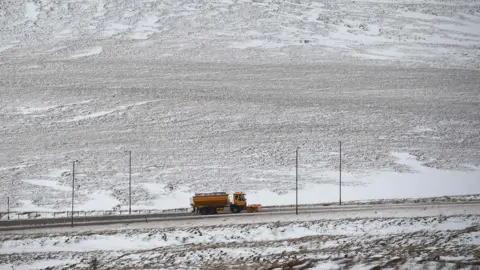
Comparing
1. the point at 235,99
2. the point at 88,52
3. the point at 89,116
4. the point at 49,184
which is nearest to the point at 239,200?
the point at 49,184

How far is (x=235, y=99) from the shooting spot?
327 ft

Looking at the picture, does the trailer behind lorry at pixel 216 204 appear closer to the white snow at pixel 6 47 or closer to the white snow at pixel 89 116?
the white snow at pixel 89 116

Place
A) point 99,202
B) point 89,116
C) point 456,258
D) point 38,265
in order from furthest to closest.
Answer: point 89,116
point 99,202
point 38,265
point 456,258

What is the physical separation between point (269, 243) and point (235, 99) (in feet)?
175

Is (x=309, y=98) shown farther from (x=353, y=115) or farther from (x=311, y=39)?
(x=311, y=39)

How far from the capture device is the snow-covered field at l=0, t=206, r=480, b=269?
141 feet

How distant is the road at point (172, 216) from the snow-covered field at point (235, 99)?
8329 mm

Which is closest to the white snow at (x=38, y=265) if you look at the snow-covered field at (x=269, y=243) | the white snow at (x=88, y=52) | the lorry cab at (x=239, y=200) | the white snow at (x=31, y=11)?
the snow-covered field at (x=269, y=243)

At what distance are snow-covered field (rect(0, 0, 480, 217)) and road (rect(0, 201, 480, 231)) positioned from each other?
8.33 m

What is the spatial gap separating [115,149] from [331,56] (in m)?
45.3

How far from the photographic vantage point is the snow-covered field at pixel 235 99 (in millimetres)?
73750

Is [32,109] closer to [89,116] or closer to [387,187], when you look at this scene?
[89,116]

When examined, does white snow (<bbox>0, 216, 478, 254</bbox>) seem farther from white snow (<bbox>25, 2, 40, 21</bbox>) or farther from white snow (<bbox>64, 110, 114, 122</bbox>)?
white snow (<bbox>25, 2, 40, 21</bbox>)

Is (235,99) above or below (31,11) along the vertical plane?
below
